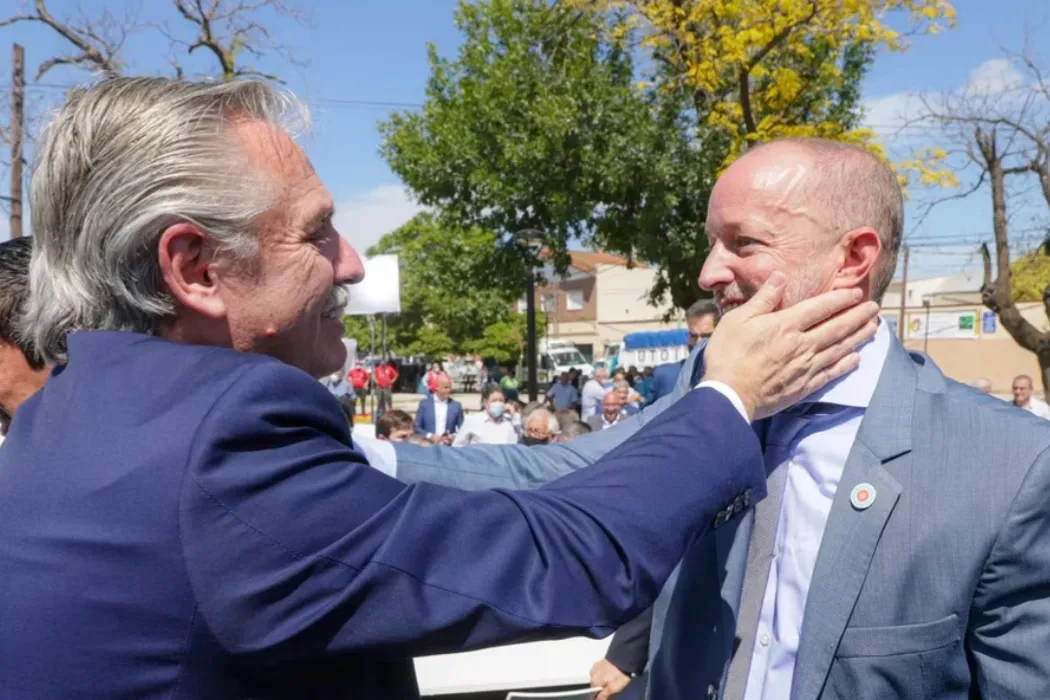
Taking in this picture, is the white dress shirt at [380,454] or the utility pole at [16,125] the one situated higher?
the utility pole at [16,125]

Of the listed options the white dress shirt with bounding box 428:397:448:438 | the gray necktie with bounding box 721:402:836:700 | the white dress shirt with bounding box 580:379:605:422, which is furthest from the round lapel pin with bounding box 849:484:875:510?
the white dress shirt with bounding box 580:379:605:422

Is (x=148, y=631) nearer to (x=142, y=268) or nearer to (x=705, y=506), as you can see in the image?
(x=142, y=268)

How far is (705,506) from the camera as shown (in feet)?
3.95

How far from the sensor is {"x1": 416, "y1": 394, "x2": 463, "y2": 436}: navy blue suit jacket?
12289 millimetres

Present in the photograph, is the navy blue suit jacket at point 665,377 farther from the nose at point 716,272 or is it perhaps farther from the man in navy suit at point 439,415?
the nose at point 716,272

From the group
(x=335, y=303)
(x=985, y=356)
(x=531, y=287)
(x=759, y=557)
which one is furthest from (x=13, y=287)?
(x=985, y=356)

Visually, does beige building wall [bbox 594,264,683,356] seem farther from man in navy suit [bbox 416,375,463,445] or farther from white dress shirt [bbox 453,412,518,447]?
white dress shirt [bbox 453,412,518,447]

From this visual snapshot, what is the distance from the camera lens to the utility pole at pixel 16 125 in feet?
40.9

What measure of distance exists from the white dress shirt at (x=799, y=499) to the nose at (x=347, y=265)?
935mm

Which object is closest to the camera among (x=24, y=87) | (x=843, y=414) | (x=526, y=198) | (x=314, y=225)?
(x=314, y=225)

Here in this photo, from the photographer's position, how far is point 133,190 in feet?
4.00

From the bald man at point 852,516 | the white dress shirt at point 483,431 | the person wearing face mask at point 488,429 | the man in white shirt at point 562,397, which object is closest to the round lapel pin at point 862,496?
the bald man at point 852,516

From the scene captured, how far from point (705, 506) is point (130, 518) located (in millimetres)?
686

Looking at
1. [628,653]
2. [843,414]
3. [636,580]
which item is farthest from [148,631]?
[628,653]
